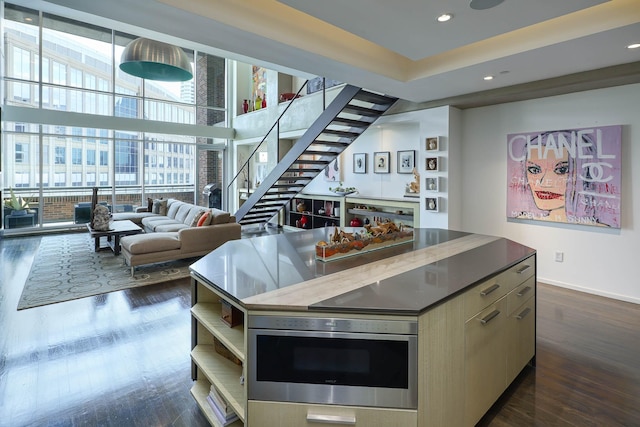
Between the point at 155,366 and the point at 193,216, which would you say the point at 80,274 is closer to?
the point at 193,216

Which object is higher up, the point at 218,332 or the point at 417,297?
the point at 417,297

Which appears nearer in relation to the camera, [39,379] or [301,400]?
[301,400]

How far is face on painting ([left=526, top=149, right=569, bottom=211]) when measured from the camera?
4293mm

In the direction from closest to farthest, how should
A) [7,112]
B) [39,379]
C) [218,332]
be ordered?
1. [218,332]
2. [39,379]
3. [7,112]

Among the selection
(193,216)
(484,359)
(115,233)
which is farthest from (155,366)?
(193,216)

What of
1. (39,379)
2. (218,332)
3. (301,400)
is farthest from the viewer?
(39,379)

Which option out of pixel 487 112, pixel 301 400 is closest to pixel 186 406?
pixel 301 400

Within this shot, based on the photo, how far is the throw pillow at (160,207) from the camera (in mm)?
8430

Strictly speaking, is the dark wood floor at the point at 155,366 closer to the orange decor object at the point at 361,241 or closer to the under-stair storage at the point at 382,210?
the orange decor object at the point at 361,241

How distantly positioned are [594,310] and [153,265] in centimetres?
585

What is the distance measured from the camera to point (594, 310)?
144 inches

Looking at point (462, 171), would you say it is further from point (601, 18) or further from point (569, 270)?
point (601, 18)

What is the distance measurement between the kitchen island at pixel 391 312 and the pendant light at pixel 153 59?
3.30 meters

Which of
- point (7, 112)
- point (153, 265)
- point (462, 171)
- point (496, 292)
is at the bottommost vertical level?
point (153, 265)
